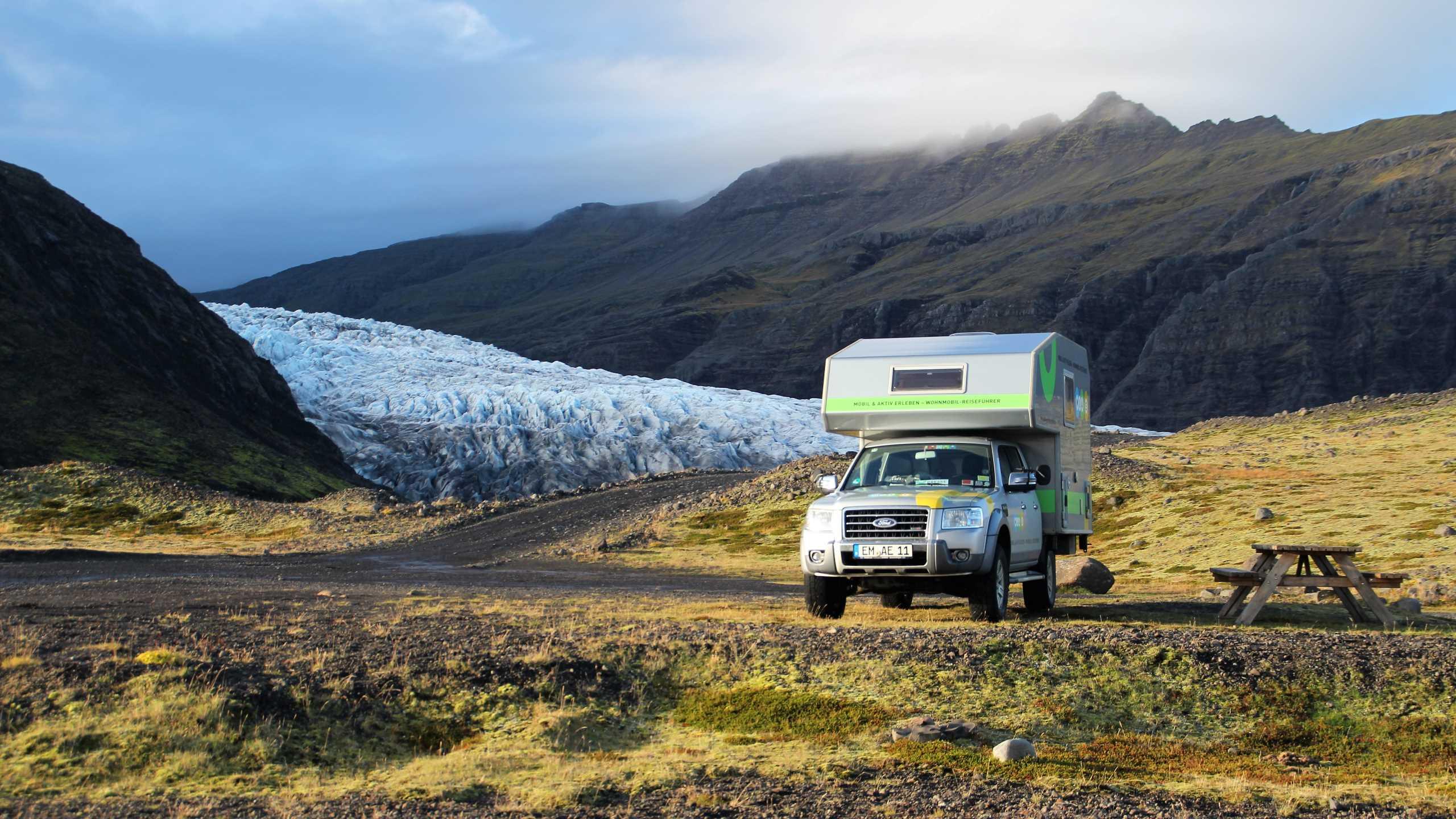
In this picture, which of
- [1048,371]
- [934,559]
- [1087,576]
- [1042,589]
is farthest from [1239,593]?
[1087,576]

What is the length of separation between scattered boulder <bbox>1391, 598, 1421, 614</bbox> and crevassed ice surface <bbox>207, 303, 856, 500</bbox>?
53.6 m

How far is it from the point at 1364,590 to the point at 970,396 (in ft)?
19.7

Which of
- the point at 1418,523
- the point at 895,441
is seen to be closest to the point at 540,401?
the point at 1418,523

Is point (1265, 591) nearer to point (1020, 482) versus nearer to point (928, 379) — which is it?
point (1020, 482)

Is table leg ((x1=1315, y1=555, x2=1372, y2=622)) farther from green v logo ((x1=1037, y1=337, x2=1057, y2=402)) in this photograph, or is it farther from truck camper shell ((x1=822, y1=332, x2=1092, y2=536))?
green v logo ((x1=1037, y1=337, x2=1057, y2=402))

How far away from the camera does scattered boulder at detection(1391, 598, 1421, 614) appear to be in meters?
18.9

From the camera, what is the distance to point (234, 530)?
48.6 meters

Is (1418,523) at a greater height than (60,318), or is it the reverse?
(60,318)

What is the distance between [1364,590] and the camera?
55.6 feet

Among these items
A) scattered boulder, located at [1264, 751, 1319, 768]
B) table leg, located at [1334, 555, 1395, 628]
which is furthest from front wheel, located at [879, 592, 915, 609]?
scattered boulder, located at [1264, 751, 1319, 768]

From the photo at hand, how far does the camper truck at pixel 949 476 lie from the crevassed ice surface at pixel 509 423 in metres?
54.3

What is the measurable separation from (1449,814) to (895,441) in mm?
9665

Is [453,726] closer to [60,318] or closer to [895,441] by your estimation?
[895,441]

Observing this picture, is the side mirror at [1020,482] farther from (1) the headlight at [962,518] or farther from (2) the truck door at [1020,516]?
(1) the headlight at [962,518]
